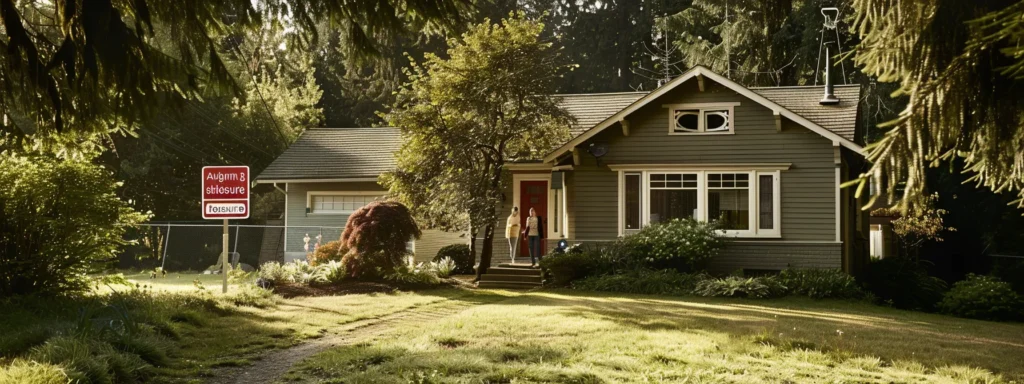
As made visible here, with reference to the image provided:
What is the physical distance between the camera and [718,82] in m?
21.2

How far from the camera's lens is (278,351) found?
34.3ft

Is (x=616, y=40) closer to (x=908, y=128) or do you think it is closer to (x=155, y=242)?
(x=155, y=242)

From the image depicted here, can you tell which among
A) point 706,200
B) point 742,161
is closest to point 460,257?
point 706,200

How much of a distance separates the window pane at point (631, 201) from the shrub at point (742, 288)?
302cm

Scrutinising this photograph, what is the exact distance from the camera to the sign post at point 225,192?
1539 cm

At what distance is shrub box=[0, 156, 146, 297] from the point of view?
1254 cm

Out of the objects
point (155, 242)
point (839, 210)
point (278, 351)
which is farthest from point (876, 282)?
point (155, 242)

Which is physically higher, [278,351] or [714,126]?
[714,126]

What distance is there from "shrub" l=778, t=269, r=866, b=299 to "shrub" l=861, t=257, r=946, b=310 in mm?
1837

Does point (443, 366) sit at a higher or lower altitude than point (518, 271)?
lower

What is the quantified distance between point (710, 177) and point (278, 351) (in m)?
13.0

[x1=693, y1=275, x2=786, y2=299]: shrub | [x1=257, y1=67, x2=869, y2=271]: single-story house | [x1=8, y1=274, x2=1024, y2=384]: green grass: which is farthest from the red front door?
[x1=8, y1=274, x2=1024, y2=384]: green grass

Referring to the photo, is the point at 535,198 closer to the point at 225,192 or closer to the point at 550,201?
the point at 550,201

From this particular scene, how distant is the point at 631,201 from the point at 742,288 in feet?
12.8
